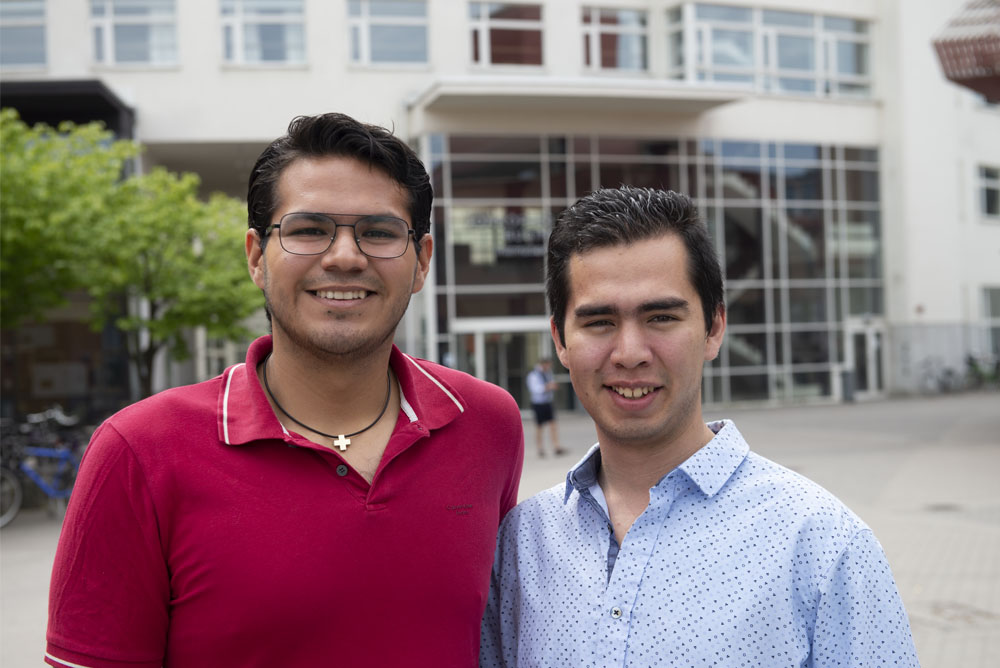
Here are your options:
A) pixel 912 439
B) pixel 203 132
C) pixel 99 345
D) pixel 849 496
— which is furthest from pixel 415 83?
pixel 849 496

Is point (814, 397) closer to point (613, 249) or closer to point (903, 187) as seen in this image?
point (903, 187)

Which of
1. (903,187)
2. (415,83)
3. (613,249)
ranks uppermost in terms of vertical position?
(415,83)

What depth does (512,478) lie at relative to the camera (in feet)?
8.55

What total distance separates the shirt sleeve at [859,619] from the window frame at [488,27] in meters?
23.1

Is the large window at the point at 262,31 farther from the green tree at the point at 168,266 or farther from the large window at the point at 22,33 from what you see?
the green tree at the point at 168,266

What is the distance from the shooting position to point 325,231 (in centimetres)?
220

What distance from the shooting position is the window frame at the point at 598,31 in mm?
24438

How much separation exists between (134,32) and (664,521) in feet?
77.1

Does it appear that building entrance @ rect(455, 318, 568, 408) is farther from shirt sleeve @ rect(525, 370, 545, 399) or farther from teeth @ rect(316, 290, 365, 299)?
teeth @ rect(316, 290, 365, 299)

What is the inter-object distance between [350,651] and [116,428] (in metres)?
0.69

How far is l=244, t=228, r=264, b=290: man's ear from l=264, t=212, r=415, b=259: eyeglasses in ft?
0.31

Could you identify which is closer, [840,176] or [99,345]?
[99,345]

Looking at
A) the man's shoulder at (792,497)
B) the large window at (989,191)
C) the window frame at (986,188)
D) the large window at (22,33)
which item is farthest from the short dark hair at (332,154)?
the large window at (989,191)

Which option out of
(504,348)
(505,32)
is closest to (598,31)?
(505,32)
